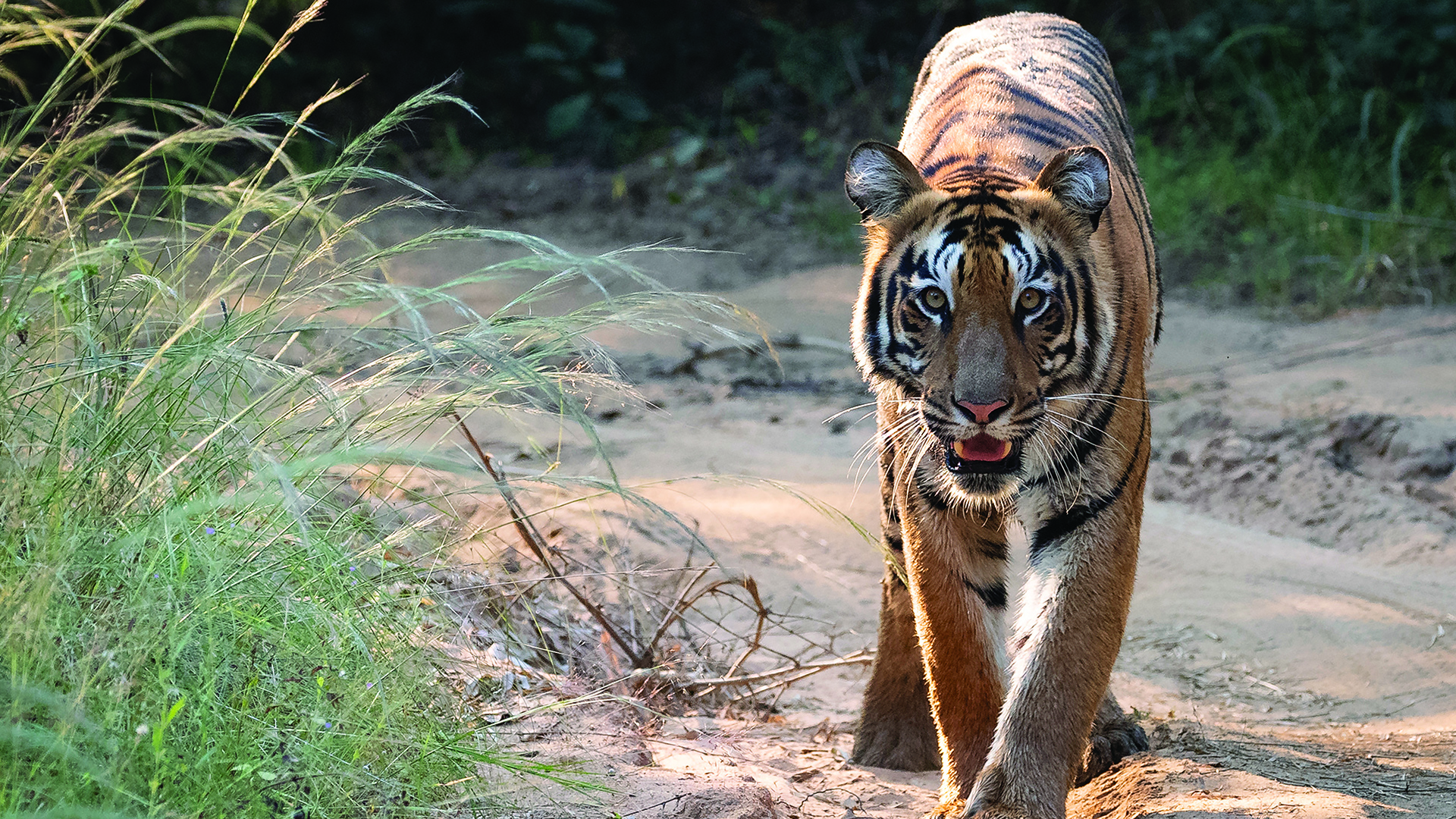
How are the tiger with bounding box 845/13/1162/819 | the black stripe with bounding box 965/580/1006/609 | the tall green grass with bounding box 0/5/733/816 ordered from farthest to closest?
the black stripe with bounding box 965/580/1006/609 → the tiger with bounding box 845/13/1162/819 → the tall green grass with bounding box 0/5/733/816

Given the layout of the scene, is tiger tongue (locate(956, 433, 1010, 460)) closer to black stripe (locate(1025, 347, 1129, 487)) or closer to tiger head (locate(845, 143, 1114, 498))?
tiger head (locate(845, 143, 1114, 498))

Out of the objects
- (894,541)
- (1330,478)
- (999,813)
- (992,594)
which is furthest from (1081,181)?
(1330,478)

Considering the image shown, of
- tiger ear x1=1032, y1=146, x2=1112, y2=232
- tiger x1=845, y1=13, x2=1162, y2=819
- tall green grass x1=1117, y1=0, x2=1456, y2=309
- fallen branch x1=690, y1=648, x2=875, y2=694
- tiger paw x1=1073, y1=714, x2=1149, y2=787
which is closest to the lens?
tiger x1=845, y1=13, x2=1162, y2=819

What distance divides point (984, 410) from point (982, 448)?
5.4 inches

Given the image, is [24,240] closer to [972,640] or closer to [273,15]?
Answer: [972,640]

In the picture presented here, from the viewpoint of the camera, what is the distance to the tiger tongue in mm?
2555

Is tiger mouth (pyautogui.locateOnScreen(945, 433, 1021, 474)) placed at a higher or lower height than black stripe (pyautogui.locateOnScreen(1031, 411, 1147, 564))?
higher

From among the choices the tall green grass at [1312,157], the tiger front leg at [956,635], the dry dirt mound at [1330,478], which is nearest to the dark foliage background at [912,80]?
the tall green grass at [1312,157]

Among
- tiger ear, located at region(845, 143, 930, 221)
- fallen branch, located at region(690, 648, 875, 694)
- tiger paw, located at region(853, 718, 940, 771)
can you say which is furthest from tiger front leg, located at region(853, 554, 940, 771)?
tiger ear, located at region(845, 143, 930, 221)

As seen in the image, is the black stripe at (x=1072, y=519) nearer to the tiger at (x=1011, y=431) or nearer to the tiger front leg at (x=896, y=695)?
the tiger at (x=1011, y=431)

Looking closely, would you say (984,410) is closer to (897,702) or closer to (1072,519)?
(1072,519)

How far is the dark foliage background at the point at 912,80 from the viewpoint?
24.3ft

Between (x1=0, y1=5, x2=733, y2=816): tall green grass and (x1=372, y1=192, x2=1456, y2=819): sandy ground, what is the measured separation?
14.7 inches

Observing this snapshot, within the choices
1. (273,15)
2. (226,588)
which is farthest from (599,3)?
(226,588)
